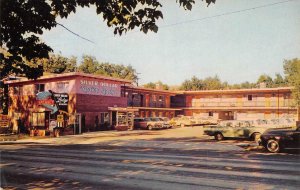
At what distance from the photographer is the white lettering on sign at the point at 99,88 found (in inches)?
1396

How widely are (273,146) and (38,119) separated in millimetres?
27383

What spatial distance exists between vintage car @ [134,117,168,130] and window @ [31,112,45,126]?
11.4 meters

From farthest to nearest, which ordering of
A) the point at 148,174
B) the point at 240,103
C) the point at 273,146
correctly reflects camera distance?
the point at 240,103
the point at 273,146
the point at 148,174

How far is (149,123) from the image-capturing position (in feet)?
134

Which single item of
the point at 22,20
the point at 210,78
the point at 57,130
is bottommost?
the point at 57,130

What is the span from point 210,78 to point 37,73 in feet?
316

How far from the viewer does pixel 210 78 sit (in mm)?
102188

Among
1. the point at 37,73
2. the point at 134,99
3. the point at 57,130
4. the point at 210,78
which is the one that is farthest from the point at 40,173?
the point at 210,78

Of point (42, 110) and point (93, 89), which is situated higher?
point (93, 89)

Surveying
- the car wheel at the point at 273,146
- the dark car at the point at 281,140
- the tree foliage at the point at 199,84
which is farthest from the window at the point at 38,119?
the tree foliage at the point at 199,84

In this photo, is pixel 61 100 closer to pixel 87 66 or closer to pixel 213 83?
pixel 87 66

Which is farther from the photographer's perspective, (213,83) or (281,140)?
(213,83)

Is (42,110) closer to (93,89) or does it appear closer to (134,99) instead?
(93,89)

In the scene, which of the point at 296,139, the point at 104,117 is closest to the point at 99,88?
the point at 104,117
